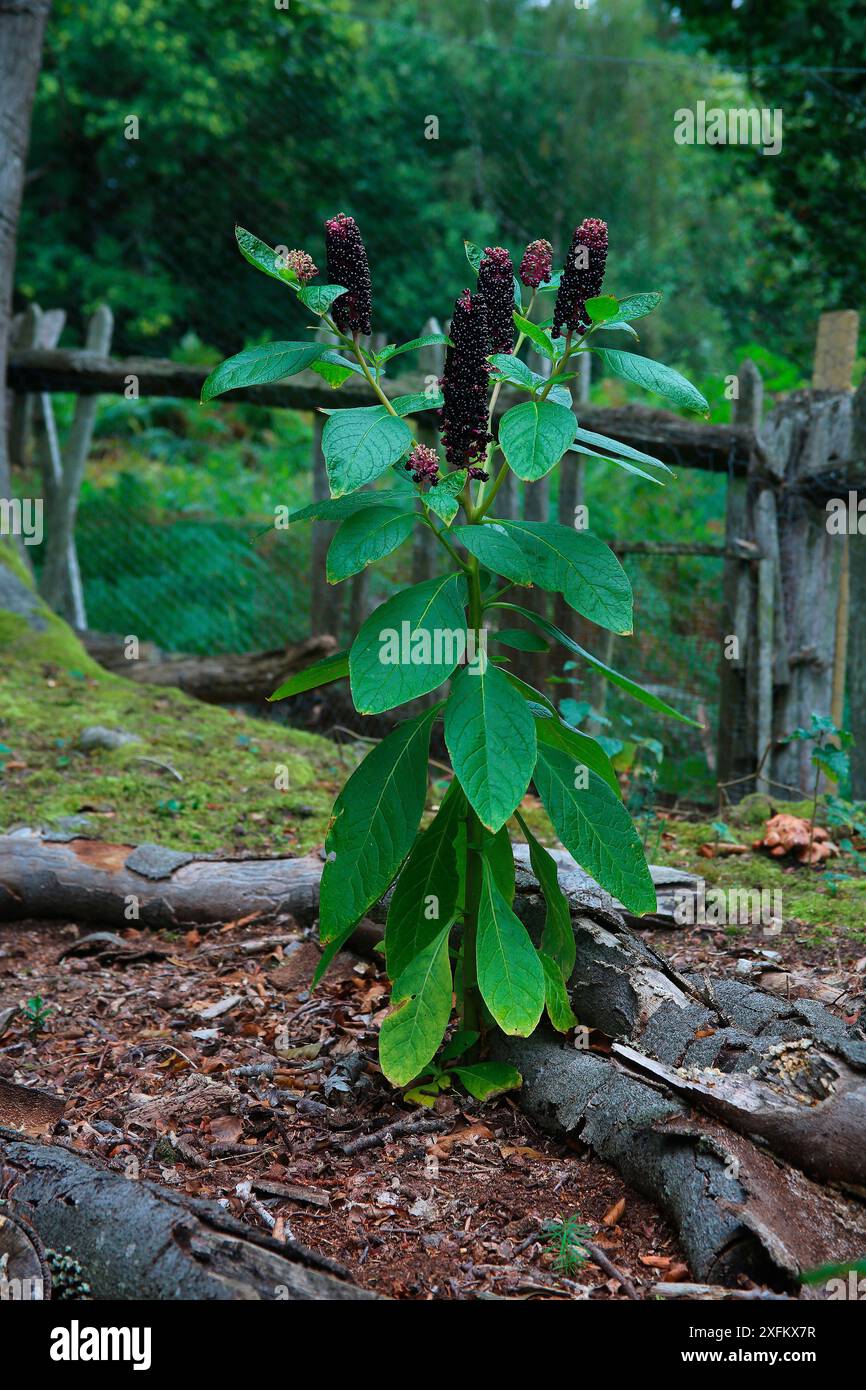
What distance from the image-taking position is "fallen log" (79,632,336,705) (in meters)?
6.44

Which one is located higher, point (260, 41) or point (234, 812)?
point (260, 41)

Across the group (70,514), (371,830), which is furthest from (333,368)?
(70,514)

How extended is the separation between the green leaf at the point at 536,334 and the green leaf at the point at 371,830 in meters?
0.87

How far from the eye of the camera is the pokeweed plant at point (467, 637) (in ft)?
6.84

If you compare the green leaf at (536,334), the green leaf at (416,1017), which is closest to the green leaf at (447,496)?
the green leaf at (536,334)

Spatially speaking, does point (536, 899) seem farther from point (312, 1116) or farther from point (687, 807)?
point (687, 807)

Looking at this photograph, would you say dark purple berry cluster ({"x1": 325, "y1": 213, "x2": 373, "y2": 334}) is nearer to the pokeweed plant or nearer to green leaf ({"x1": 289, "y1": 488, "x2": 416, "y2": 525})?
the pokeweed plant

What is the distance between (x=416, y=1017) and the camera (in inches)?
93.8

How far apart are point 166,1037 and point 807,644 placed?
12.5ft

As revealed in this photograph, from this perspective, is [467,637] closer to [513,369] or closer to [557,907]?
[513,369]

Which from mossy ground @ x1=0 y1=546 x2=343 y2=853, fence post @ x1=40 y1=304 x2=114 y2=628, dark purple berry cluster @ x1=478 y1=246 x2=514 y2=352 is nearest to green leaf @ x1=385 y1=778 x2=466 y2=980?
dark purple berry cluster @ x1=478 y1=246 x2=514 y2=352

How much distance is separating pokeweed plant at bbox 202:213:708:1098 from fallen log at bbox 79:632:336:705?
3812mm

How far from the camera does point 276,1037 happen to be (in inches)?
117
